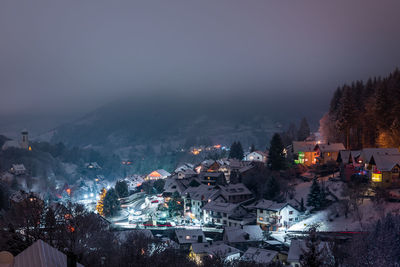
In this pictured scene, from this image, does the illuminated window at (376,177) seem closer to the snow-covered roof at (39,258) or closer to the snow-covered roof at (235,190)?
the snow-covered roof at (235,190)

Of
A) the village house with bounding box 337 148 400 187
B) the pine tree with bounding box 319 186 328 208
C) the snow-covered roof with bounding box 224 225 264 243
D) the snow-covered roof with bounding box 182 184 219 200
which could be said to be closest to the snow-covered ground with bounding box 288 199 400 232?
the pine tree with bounding box 319 186 328 208

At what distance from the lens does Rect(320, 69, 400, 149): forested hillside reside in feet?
121

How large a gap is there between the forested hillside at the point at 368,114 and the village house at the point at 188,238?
2384 centimetres

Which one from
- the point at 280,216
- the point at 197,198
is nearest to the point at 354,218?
the point at 280,216

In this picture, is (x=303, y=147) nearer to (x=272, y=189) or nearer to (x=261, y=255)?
(x=272, y=189)

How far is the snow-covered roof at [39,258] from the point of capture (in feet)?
22.9

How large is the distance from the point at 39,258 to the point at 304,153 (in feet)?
138

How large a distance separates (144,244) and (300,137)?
48.7 meters

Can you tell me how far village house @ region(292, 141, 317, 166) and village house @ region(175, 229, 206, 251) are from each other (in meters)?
20.8

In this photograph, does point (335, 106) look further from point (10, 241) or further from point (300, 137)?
point (10, 241)

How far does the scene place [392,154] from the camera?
106ft

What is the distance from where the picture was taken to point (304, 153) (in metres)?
44.9

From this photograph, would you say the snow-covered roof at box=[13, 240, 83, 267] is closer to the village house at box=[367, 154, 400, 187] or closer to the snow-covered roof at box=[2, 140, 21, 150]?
the village house at box=[367, 154, 400, 187]

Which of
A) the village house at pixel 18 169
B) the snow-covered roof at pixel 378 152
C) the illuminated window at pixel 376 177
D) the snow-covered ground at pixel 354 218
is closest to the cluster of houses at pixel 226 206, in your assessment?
the snow-covered ground at pixel 354 218
